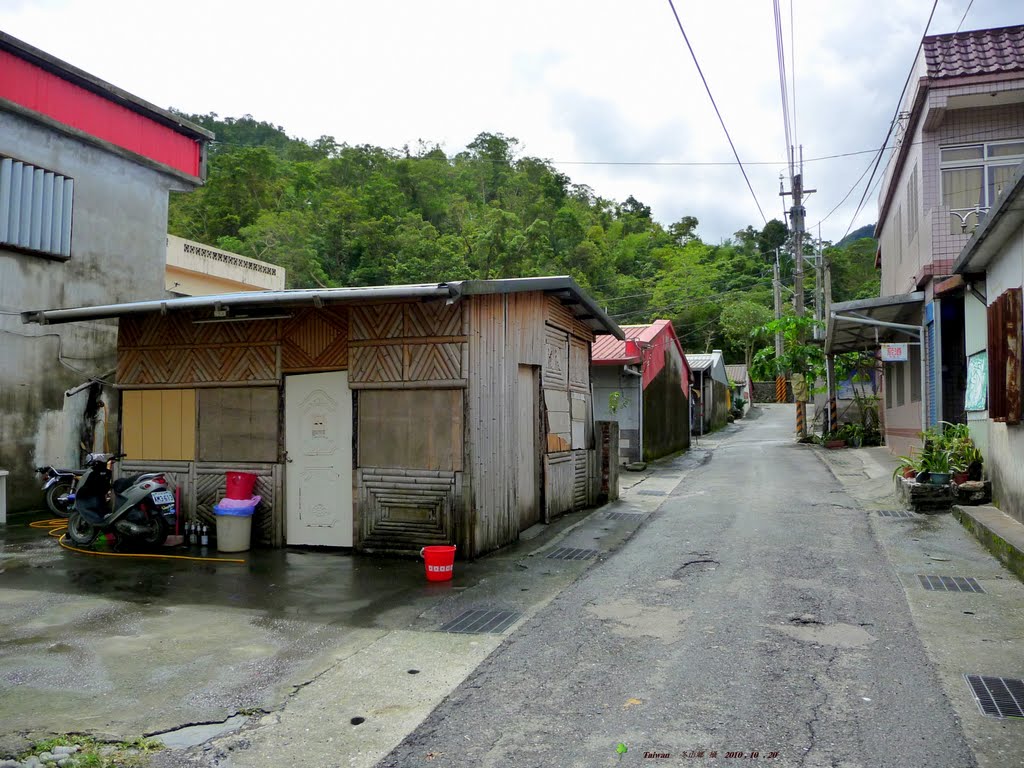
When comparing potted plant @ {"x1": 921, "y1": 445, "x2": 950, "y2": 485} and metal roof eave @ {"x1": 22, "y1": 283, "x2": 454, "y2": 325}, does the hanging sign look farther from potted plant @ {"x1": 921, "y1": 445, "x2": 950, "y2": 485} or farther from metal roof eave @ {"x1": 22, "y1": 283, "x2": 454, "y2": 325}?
metal roof eave @ {"x1": 22, "y1": 283, "x2": 454, "y2": 325}

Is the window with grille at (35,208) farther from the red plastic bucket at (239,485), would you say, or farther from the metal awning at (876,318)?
the metal awning at (876,318)

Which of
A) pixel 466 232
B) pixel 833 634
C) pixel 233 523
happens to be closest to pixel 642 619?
pixel 833 634

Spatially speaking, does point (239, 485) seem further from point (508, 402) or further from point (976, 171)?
point (976, 171)

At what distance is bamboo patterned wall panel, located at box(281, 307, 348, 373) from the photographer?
8727 mm

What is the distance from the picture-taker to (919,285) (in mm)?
14188

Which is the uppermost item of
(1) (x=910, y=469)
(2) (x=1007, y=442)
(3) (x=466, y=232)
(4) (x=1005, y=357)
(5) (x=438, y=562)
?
(3) (x=466, y=232)

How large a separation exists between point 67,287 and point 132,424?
3898 mm

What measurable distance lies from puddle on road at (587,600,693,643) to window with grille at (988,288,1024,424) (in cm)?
477

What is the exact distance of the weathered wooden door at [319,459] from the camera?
8727 mm

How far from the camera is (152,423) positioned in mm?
9656

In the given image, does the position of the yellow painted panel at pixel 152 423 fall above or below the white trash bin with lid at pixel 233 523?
above

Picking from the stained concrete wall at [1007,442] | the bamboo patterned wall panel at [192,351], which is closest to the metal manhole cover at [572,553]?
the bamboo patterned wall panel at [192,351]

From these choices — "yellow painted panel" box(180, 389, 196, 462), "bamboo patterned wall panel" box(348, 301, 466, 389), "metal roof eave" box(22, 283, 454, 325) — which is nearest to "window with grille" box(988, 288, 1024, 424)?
"bamboo patterned wall panel" box(348, 301, 466, 389)

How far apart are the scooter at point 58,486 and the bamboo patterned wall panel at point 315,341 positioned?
399cm
